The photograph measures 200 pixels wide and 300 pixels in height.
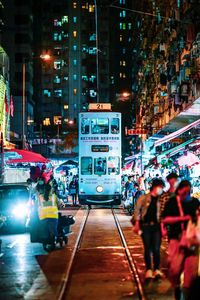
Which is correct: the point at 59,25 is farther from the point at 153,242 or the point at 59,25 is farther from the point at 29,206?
the point at 153,242

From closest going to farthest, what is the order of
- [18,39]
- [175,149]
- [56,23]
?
[175,149]
[18,39]
[56,23]

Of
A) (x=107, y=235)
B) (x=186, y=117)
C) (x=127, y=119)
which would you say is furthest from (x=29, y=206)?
(x=127, y=119)

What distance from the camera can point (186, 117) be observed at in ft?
101

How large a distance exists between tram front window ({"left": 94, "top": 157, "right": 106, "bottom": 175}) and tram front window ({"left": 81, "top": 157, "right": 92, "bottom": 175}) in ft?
0.97

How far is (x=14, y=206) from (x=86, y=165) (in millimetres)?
11670

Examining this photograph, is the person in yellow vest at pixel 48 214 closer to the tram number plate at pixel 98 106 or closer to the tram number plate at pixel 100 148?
the tram number plate at pixel 100 148

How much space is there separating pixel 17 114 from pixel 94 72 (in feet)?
103

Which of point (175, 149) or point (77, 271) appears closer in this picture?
point (77, 271)

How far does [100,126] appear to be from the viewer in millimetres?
27594

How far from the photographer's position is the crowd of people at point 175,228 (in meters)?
6.49

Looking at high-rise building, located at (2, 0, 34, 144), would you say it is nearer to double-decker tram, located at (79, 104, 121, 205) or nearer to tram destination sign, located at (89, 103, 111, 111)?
tram destination sign, located at (89, 103, 111, 111)

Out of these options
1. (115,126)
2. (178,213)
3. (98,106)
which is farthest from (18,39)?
(178,213)

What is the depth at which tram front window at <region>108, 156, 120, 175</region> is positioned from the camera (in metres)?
28.0

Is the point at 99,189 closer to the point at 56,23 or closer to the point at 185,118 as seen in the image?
the point at 185,118
